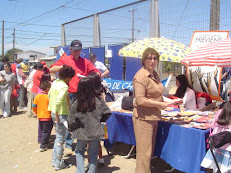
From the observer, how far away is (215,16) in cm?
605

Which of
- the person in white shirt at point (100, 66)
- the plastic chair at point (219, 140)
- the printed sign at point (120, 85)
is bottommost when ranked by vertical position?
the plastic chair at point (219, 140)

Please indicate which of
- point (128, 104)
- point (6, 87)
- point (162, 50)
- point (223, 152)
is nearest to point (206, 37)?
point (162, 50)

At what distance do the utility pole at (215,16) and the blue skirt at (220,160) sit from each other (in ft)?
14.4

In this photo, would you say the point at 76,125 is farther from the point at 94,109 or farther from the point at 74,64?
the point at 74,64

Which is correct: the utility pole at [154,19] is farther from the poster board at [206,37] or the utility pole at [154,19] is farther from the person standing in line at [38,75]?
the person standing in line at [38,75]

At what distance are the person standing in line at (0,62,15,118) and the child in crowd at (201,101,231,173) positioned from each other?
21.3 feet

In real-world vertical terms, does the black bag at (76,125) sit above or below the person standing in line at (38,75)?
below

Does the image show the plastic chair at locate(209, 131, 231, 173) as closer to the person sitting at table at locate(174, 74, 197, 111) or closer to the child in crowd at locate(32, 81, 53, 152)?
the person sitting at table at locate(174, 74, 197, 111)

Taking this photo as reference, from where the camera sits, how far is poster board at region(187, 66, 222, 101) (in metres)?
3.78

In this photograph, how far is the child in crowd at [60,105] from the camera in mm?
3424

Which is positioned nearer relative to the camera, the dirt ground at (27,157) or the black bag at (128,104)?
the dirt ground at (27,157)

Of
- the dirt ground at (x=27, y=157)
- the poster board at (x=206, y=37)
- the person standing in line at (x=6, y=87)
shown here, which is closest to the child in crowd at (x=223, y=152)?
the dirt ground at (x=27, y=157)

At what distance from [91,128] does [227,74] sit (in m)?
2.37

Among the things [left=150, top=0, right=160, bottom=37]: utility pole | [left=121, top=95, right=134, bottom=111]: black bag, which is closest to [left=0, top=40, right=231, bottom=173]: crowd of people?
[left=121, top=95, right=134, bottom=111]: black bag
